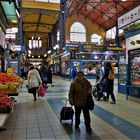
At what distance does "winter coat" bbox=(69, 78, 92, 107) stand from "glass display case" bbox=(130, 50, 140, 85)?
6221mm

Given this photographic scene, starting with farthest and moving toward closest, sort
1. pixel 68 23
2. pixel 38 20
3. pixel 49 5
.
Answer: pixel 68 23, pixel 38 20, pixel 49 5

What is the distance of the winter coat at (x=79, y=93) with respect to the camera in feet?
22.2

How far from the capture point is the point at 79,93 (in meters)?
6.77

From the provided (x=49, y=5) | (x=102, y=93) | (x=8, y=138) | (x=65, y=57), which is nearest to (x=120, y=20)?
(x=102, y=93)

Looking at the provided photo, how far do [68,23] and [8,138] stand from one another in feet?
145

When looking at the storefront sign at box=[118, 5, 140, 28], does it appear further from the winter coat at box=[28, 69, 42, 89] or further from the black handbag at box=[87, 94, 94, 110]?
the black handbag at box=[87, 94, 94, 110]

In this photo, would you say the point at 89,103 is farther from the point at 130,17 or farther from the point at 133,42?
the point at 133,42

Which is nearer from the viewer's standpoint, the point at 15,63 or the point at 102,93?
the point at 102,93

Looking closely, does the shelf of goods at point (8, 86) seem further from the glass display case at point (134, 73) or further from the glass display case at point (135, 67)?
the glass display case at point (135, 67)

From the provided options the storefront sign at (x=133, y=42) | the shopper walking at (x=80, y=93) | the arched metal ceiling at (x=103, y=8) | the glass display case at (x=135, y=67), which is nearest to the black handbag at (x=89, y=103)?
the shopper walking at (x=80, y=93)

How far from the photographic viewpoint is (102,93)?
41.2 ft

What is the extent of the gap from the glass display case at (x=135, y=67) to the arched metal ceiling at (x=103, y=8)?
82.8ft

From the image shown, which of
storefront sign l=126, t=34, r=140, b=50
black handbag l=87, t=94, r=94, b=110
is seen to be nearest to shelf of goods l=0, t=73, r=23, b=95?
black handbag l=87, t=94, r=94, b=110

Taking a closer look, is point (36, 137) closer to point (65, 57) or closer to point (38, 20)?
point (65, 57)
